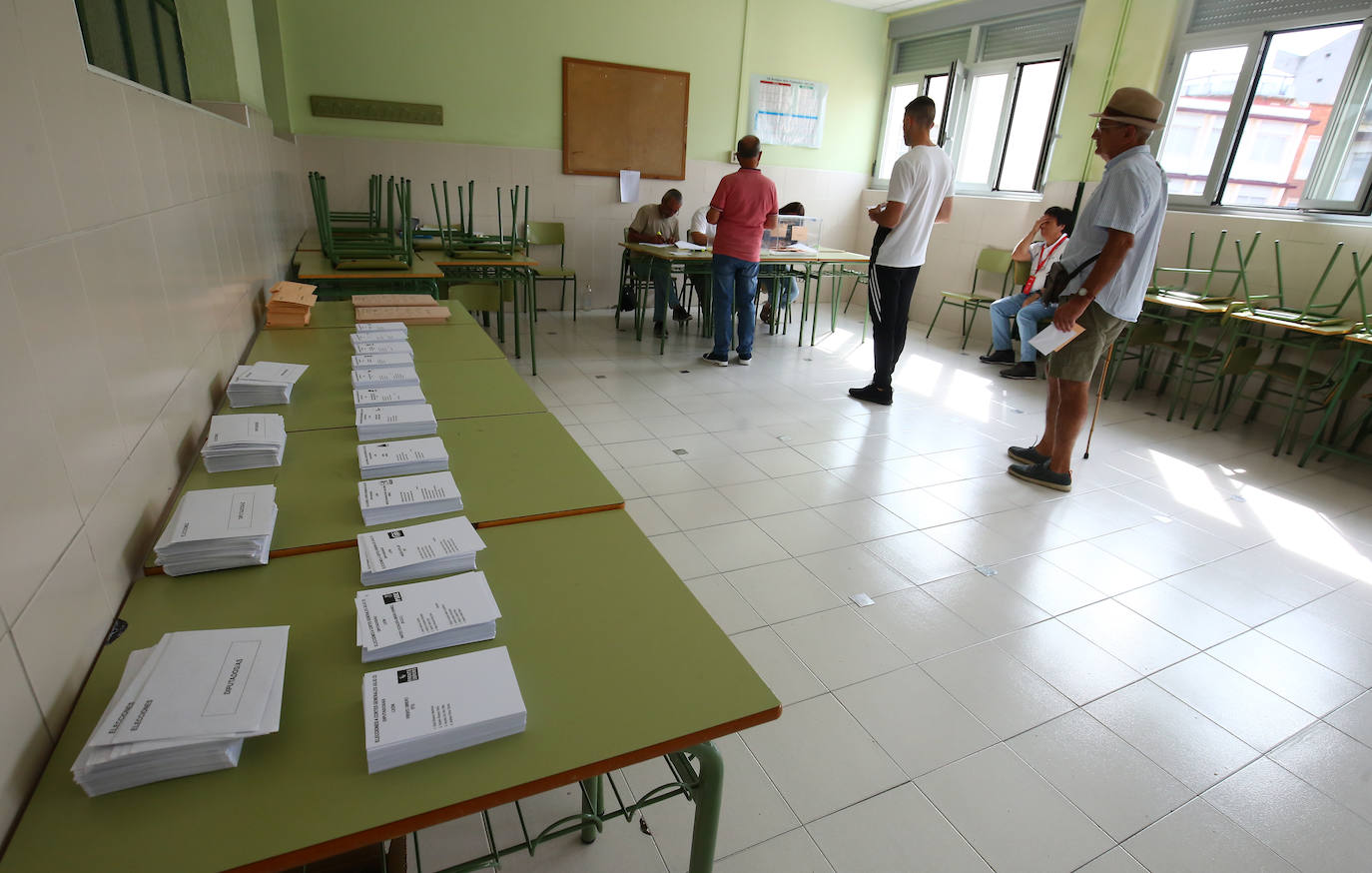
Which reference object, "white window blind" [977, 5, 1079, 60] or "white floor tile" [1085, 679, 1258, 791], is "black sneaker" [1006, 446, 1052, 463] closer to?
"white floor tile" [1085, 679, 1258, 791]

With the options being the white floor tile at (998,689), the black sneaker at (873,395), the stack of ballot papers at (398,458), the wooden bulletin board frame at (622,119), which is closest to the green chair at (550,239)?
the wooden bulletin board frame at (622,119)

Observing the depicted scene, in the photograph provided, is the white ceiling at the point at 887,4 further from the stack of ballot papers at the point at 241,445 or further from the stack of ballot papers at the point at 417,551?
the stack of ballot papers at the point at 417,551

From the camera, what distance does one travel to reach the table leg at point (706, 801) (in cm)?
95

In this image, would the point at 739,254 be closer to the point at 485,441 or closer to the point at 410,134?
the point at 410,134

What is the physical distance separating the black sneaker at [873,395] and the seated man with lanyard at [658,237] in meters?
1.73

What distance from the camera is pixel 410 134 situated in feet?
19.1

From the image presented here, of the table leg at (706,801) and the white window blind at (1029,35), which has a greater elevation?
the white window blind at (1029,35)

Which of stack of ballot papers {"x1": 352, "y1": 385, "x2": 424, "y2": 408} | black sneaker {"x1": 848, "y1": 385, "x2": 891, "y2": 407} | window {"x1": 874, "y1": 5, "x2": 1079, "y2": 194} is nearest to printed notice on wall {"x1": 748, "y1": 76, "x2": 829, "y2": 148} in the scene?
window {"x1": 874, "y1": 5, "x2": 1079, "y2": 194}

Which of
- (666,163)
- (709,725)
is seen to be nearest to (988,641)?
(709,725)

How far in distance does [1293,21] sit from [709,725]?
236 inches

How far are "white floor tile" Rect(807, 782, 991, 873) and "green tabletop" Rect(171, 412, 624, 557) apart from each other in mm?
908

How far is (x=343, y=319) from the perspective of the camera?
2.82m

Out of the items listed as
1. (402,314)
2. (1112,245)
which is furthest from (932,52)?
(402,314)

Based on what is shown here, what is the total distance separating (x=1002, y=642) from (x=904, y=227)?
2750 mm
